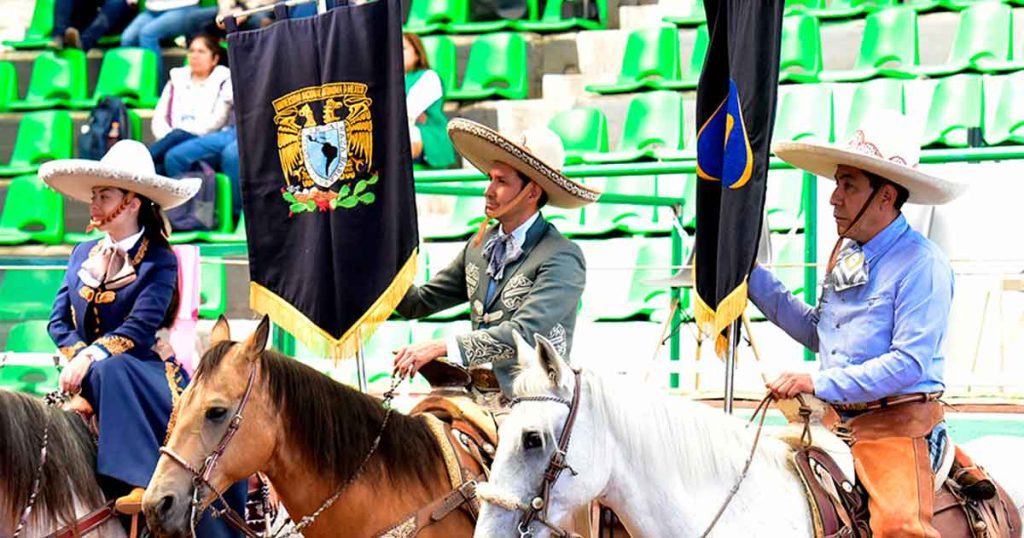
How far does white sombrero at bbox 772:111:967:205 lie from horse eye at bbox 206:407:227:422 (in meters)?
1.66

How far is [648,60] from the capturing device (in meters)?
10.8

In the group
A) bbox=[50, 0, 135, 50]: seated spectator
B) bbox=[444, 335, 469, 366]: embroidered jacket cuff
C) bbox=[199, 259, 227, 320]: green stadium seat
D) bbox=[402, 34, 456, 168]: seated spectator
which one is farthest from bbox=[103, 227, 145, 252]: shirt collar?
bbox=[50, 0, 135, 50]: seated spectator

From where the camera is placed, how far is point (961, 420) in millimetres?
6070

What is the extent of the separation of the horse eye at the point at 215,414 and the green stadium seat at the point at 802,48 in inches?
274

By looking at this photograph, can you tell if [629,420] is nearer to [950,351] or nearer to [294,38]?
[294,38]

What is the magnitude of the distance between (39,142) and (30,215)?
0.96 meters

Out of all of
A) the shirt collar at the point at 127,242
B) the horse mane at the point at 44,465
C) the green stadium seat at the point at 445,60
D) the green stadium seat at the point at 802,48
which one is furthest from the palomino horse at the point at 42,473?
the green stadium seat at the point at 445,60

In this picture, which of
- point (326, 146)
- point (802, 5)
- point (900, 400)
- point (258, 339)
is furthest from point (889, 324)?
point (802, 5)

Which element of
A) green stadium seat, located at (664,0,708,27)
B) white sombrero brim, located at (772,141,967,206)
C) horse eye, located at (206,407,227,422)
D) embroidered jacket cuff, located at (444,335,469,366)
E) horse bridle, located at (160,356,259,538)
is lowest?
horse bridle, located at (160,356,259,538)

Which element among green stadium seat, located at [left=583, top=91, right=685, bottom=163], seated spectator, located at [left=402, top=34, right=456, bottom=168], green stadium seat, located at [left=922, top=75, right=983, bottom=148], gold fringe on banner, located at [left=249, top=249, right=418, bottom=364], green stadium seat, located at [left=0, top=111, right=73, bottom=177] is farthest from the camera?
green stadium seat, located at [left=0, top=111, right=73, bottom=177]

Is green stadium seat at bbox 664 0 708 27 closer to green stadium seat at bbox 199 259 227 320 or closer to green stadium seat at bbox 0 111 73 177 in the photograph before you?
green stadium seat at bbox 199 259 227 320

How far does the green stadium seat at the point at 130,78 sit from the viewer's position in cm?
1200

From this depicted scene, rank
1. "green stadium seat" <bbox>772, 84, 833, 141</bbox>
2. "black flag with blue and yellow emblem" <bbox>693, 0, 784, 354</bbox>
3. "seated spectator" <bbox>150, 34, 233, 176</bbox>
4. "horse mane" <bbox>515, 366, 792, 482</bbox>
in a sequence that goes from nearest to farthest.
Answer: "horse mane" <bbox>515, 366, 792, 482</bbox>, "black flag with blue and yellow emblem" <bbox>693, 0, 784, 354</bbox>, "green stadium seat" <bbox>772, 84, 833, 141</bbox>, "seated spectator" <bbox>150, 34, 233, 176</bbox>

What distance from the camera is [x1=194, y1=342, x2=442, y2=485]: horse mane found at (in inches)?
159
